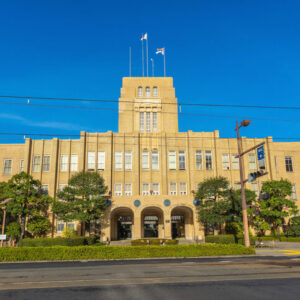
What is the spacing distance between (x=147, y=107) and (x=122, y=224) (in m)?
18.9

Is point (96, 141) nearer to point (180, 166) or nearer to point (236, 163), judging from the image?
point (180, 166)

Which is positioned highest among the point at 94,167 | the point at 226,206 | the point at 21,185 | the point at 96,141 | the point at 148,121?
the point at 148,121

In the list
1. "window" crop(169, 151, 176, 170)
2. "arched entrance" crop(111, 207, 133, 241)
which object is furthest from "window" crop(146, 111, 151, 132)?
"arched entrance" crop(111, 207, 133, 241)

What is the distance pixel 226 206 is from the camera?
3338cm

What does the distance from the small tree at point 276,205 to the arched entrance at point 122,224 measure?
18.1m

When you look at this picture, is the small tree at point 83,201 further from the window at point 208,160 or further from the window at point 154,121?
the window at point 208,160

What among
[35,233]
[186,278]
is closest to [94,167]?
[35,233]

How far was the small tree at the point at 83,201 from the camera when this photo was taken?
33125 millimetres

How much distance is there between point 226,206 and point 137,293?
25.5 m

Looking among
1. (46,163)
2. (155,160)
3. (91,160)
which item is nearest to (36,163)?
(46,163)

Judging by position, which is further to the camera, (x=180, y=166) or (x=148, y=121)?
(x=148, y=121)

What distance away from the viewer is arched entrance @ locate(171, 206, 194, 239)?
39.3 meters

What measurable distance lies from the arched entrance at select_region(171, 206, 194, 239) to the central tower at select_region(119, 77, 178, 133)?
505 inches

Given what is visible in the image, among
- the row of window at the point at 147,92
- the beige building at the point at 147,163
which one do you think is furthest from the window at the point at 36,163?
the row of window at the point at 147,92
